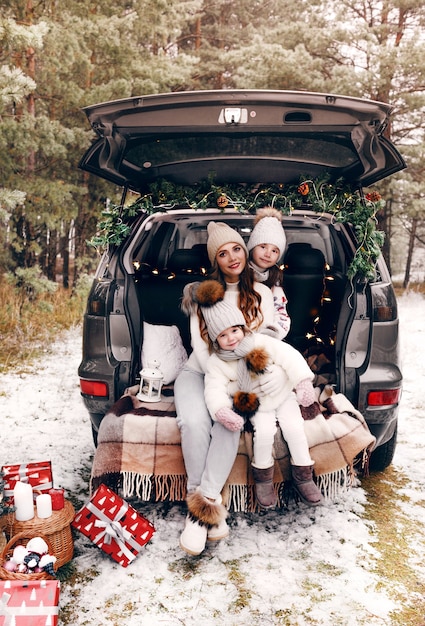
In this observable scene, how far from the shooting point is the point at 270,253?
3084mm

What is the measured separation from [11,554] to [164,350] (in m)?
1.39

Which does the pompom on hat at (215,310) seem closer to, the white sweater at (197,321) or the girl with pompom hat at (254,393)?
the girl with pompom hat at (254,393)

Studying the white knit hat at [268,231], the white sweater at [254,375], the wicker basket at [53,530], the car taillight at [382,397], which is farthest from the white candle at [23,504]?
the white knit hat at [268,231]

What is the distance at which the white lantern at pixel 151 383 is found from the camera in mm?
2807

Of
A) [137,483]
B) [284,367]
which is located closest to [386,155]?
[284,367]

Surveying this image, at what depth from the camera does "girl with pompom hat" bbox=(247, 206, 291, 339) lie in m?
3.06

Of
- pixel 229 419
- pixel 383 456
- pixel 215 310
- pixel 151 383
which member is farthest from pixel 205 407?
pixel 383 456

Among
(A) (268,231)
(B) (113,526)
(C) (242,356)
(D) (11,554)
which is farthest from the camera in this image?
(A) (268,231)

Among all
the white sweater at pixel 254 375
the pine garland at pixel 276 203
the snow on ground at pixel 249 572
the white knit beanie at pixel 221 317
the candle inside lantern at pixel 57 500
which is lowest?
the snow on ground at pixel 249 572

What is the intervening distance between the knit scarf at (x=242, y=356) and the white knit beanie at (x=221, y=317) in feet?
0.30

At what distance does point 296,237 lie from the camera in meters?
4.14

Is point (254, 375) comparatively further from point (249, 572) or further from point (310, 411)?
point (249, 572)

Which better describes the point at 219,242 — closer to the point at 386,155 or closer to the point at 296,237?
the point at 386,155

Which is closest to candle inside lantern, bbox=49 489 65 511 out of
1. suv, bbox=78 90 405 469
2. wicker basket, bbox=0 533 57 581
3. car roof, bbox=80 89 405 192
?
wicker basket, bbox=0 533 57 581
